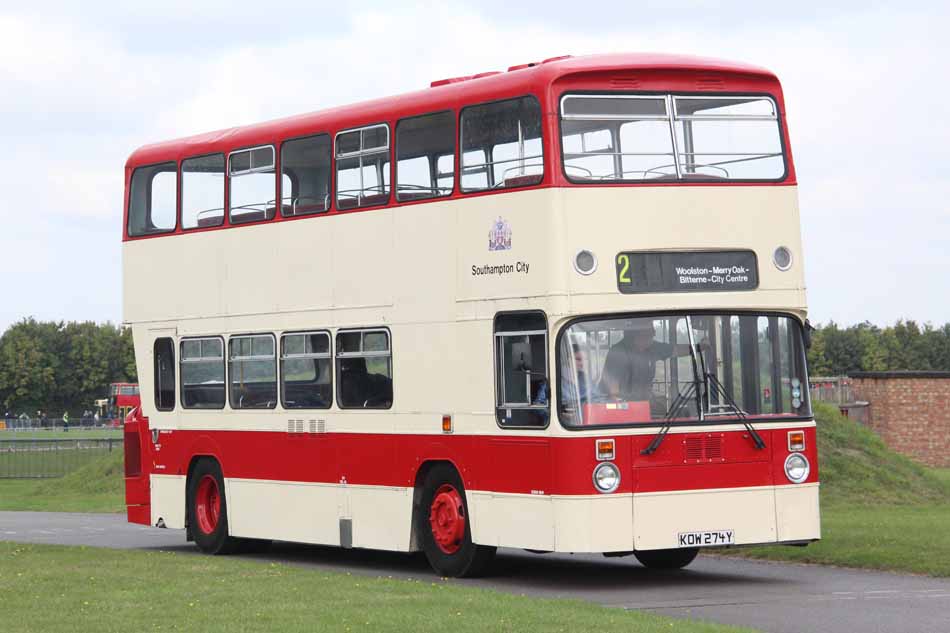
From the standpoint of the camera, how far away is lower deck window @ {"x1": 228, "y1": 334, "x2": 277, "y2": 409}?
2138 cm

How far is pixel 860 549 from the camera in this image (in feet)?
66.4

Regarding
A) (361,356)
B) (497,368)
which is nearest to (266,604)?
(497,368)

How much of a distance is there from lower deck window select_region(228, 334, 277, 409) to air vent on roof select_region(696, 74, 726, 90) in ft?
21.0

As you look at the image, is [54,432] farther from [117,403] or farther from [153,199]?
[153,199]

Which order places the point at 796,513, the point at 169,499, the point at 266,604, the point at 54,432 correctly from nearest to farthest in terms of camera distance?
the point at 266,604 < the point at 796,513 < the point at 169,499 < the point at 54,432

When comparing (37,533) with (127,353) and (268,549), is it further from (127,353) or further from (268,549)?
(127,353)

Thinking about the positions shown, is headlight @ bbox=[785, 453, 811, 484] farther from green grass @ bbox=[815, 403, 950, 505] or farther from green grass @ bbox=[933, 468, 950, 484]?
green grass @ bbox=[933, 468, 950, 484]

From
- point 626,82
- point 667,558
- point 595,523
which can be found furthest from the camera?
point 667,558

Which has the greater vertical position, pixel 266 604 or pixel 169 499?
pixel 169 499

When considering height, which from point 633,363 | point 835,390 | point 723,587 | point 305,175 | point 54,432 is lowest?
point 723,587

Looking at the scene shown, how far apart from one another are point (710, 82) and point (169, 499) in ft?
31.6

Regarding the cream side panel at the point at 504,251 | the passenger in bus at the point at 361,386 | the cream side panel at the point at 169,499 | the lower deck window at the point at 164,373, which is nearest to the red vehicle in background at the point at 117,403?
the cream side panel at the point at 169,499

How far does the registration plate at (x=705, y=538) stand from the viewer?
55.4ft

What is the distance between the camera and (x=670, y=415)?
55.4 ft
